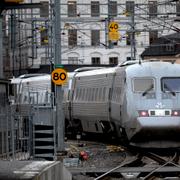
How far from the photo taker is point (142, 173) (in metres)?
15.2

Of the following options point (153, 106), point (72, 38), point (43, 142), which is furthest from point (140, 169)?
point (72, 38)

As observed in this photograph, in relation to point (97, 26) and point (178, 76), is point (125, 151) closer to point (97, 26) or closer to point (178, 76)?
point (178, 76)

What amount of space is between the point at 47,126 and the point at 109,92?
6.30 m

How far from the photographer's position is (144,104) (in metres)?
20.0

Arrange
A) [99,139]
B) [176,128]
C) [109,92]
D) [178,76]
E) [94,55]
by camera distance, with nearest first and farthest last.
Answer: [176,128] → [178,76] → [109,92] → [99,139] → [94,55]

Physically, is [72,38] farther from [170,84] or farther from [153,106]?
[153,106]

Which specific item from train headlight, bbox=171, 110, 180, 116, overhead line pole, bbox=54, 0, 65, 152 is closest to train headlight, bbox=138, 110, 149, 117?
train headlight, bbox=171, 110, 180, 116

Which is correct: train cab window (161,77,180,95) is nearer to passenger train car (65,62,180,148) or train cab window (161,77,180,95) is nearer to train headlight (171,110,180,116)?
passenger train car (65,62,180,148)

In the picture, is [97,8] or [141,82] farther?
[97,8]

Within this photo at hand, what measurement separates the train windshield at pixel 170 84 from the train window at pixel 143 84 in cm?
33

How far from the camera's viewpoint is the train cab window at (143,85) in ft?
67.5

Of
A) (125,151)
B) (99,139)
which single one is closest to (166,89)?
(125,151)

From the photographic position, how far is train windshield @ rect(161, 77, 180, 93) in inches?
814

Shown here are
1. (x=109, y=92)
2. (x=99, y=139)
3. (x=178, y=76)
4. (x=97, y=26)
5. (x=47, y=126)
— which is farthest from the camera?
(x=97, y=26)
